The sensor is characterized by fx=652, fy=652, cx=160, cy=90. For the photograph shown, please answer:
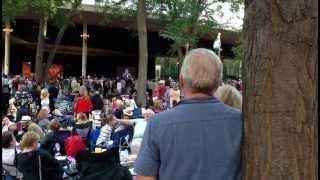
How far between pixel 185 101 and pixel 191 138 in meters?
0.18

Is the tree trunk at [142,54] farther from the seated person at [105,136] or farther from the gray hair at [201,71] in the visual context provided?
the gray hair at [201,71]

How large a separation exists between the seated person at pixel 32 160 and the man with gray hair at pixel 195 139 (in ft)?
17.9

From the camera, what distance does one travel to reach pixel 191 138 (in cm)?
269

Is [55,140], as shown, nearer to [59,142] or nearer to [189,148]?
[59,142]

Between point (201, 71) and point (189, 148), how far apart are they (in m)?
0.33

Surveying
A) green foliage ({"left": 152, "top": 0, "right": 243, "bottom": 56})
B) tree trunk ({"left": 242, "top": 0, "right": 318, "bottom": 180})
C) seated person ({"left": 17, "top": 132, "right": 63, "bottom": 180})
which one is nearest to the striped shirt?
seated person ({"left": 17, "top": 132, "right": 63, "bottom": 180})

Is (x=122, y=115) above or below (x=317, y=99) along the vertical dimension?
below

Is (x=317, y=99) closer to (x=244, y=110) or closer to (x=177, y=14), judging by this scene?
(x=244, y=110)

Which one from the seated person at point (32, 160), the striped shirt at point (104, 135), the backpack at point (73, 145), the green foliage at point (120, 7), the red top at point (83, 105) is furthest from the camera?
the green foliage at point (120, 7)

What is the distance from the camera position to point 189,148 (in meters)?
2.69

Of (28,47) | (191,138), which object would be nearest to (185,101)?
(191,138)

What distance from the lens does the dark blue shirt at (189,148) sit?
8.81 ft

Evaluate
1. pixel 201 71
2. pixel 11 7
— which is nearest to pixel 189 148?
pixel 201 71

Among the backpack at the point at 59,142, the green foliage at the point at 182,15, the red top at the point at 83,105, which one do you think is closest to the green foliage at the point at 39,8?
the green foliage at the point at 182,15
